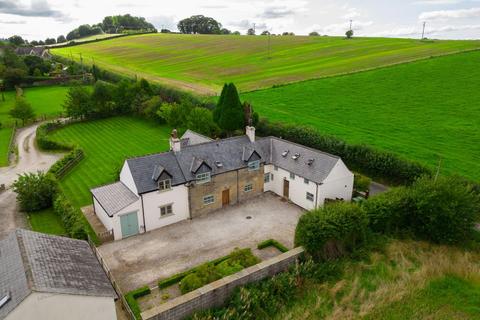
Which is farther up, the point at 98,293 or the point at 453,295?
the point at 98,293

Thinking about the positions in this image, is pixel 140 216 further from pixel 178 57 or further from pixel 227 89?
pixel 178 57

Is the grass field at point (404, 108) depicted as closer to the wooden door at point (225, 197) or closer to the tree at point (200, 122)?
the tree at point (200, 122)

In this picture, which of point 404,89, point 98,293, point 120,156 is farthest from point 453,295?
point 404,89

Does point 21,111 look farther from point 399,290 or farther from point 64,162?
point 399,290

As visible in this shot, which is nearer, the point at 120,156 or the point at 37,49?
the point at 120,156

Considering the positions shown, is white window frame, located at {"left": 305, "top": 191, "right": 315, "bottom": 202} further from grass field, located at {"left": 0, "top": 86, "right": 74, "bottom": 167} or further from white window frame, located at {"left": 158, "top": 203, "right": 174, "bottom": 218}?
grass field, located at {"left": 0, "top": 86, "right": 74, "bottom": 167}

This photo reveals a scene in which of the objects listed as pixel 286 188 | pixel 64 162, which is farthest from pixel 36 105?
pixel 286 188
